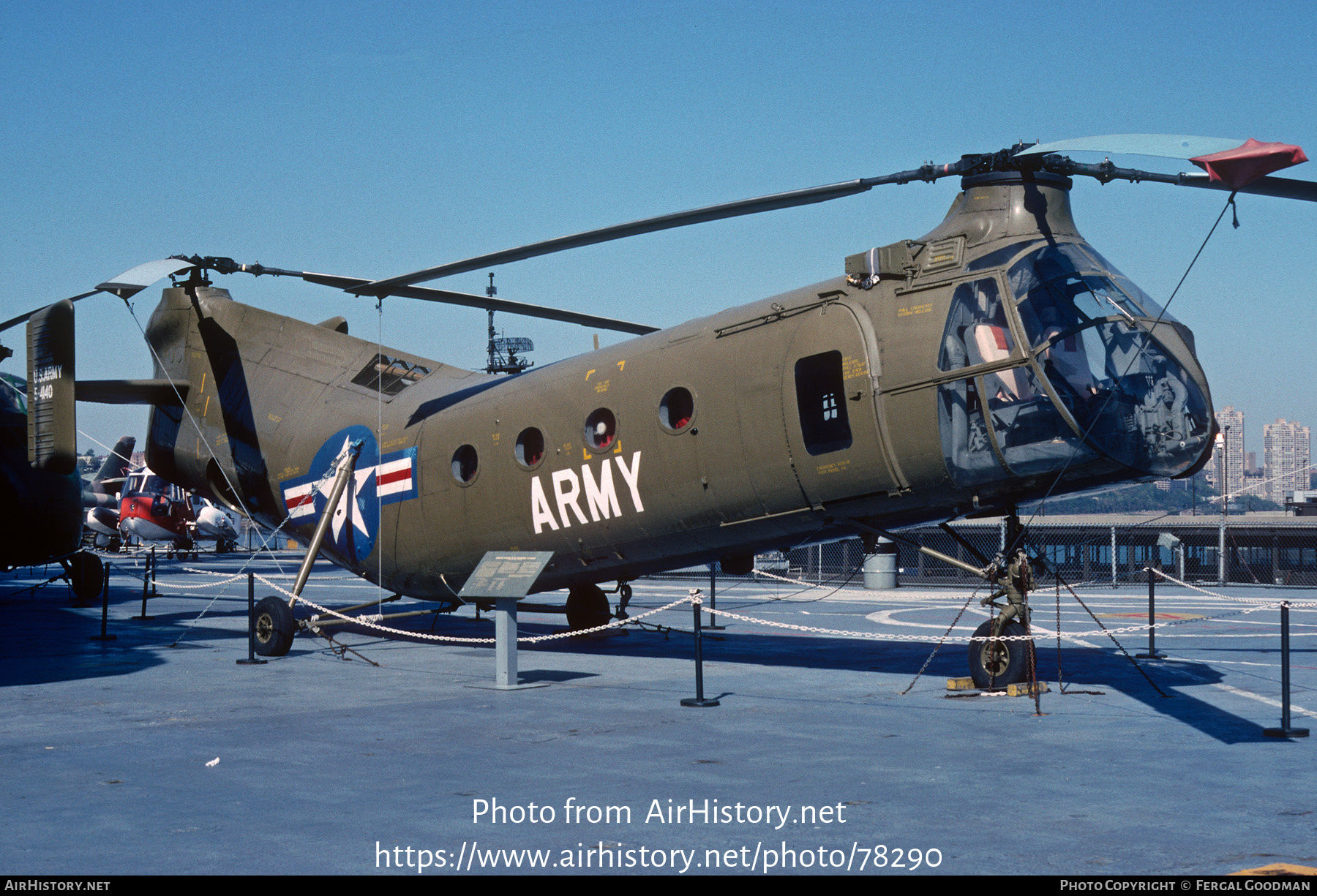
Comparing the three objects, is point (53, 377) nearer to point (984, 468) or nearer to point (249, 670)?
point (249, 670)

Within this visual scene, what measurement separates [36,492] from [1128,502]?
19803 cm

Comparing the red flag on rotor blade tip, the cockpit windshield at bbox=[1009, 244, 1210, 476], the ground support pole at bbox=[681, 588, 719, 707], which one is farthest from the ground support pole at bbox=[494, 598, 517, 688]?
the red flag on rotor blade tip

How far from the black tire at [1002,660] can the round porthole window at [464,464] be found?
24.7ft

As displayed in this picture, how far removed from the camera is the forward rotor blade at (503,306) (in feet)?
53.3

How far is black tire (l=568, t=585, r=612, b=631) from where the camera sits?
1891 cm

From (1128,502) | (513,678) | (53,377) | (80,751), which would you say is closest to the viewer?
(80,751)

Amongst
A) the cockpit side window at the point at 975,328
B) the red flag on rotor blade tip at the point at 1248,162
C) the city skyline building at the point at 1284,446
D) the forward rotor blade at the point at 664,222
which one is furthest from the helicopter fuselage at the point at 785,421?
the city skyline building at the point at 1284,446

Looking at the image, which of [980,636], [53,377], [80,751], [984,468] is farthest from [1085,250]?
[53,377]

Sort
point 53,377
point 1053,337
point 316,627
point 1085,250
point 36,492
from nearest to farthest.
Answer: point 1053,337, point 1085,250, point 53,377, point 316,627, point 36,492

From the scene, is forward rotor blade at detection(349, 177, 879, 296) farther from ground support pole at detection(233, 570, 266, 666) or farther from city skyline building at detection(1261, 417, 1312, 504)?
city skyline building at detection(1261, 417, 1312, 504)

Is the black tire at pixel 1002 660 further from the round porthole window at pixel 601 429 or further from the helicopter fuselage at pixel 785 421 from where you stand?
the round porthole window at pixel 601 429

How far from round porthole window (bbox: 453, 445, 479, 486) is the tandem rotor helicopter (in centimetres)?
2

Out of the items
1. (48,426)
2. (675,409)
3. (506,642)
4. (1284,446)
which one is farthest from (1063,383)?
(1284,446)

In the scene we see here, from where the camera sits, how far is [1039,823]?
730cm
